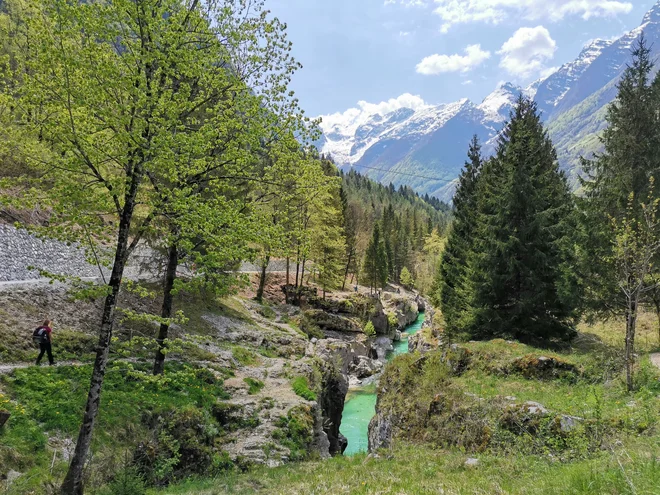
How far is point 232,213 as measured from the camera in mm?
8055

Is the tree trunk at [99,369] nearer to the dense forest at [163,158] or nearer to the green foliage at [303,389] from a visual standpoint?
the dense forest at [163,158]

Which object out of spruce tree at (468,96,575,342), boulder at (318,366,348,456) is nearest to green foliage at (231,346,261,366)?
boulder at (318,366,348,456)

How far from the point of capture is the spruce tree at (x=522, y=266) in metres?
18.2

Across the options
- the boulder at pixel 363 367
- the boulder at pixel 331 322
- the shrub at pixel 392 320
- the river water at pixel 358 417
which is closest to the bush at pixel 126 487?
the river water at pixel 358 417

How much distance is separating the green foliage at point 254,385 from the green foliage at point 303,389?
1429 millimetres

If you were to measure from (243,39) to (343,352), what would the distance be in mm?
24229

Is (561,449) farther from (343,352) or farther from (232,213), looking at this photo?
(343,352)

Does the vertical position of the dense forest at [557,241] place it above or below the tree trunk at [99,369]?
above

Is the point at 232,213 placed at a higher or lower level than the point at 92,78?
lower

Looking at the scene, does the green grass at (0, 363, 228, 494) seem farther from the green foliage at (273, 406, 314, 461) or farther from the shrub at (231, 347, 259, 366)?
the shrub at (231, 347, 259, 366)

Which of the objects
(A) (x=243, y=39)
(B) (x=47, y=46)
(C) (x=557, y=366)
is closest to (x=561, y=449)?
(C) (x=557, y=366)

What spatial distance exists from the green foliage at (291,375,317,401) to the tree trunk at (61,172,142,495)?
31.1ft

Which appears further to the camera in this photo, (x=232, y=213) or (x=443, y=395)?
(x=443, y=395)

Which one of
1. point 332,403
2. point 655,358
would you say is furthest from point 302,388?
point 655,358
